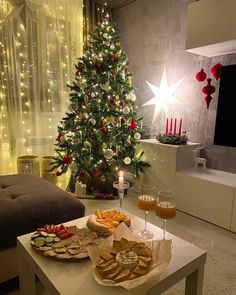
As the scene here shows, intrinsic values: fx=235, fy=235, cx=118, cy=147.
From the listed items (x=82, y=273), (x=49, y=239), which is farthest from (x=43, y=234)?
(x=82, y=273)

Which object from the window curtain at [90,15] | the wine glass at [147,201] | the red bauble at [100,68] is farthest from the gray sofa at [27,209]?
the window curtain at [90,15]

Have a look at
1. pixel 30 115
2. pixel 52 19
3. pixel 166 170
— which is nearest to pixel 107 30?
pixel 52 19

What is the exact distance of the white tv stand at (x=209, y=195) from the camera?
214cm

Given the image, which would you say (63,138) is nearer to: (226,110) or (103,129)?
(103,129)

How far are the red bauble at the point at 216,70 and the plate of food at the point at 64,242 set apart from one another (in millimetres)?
2138

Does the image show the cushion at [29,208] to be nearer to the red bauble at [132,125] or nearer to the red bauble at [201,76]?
the red bauble at [132,125]

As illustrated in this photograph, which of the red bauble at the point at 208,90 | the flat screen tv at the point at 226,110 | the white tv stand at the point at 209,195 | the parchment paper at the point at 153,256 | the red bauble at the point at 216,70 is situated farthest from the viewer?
the red bauble at the point at 208,90

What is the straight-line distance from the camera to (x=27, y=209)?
144 centimetres

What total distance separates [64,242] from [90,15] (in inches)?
136

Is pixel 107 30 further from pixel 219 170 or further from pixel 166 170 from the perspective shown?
pixel 219 170

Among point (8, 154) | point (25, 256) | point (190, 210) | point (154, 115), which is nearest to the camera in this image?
A: point (25, 256)

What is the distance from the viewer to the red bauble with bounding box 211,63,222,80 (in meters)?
2.46

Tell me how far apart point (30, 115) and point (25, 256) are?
2457mm

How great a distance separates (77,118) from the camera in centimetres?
287
